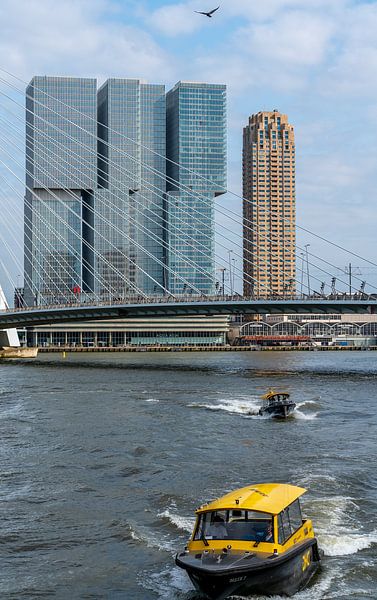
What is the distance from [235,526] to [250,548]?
0.60 metres

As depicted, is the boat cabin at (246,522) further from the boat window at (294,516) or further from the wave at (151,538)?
the wave at (151,538)

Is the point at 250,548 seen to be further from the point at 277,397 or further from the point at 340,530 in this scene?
the point at 277,397

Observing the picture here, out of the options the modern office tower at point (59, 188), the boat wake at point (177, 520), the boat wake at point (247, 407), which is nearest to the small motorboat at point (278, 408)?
the boat wake at point (247, 407)

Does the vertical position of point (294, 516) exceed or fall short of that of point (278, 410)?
it exceeds it

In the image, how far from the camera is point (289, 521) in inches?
567

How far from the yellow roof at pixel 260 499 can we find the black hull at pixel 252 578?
90 centimetres

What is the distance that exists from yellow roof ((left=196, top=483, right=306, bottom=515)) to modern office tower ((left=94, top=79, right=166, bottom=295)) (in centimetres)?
15998

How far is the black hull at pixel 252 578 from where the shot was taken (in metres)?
12.7

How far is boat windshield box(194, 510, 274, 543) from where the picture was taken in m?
13.7

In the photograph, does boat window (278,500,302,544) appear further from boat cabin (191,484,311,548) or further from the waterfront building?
the waterfront building

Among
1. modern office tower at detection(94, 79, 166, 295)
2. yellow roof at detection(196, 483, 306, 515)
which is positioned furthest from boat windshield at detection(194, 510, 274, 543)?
modern office tower at detection(94, 79, 166, 295)

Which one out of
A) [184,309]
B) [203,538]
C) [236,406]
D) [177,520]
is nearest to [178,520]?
[177,520]

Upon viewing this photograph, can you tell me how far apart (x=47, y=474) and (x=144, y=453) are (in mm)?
4424

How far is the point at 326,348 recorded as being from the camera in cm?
16700
